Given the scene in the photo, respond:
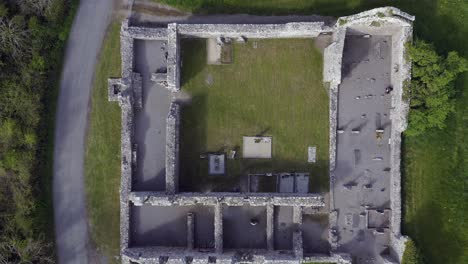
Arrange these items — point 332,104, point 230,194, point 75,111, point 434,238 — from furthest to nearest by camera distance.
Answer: point 75,111 → point 434,238 → point 332,104 → point 230,194

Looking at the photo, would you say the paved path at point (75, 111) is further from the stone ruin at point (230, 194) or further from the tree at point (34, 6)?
the stone ruin at point (230, 194)

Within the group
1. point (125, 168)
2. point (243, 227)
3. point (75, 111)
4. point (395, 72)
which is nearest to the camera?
point (125, 168)

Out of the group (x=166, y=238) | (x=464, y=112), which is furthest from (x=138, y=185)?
(x=464, y=112)

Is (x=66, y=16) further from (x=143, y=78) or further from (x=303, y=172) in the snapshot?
(x=303, y=172)

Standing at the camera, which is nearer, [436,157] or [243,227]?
[436,157]

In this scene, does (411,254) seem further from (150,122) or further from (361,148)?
(150,122)

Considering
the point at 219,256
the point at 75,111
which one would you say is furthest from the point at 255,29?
the point at 219,256

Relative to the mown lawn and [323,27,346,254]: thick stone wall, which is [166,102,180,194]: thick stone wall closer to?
[323,27,346,254]: thick stone wall
